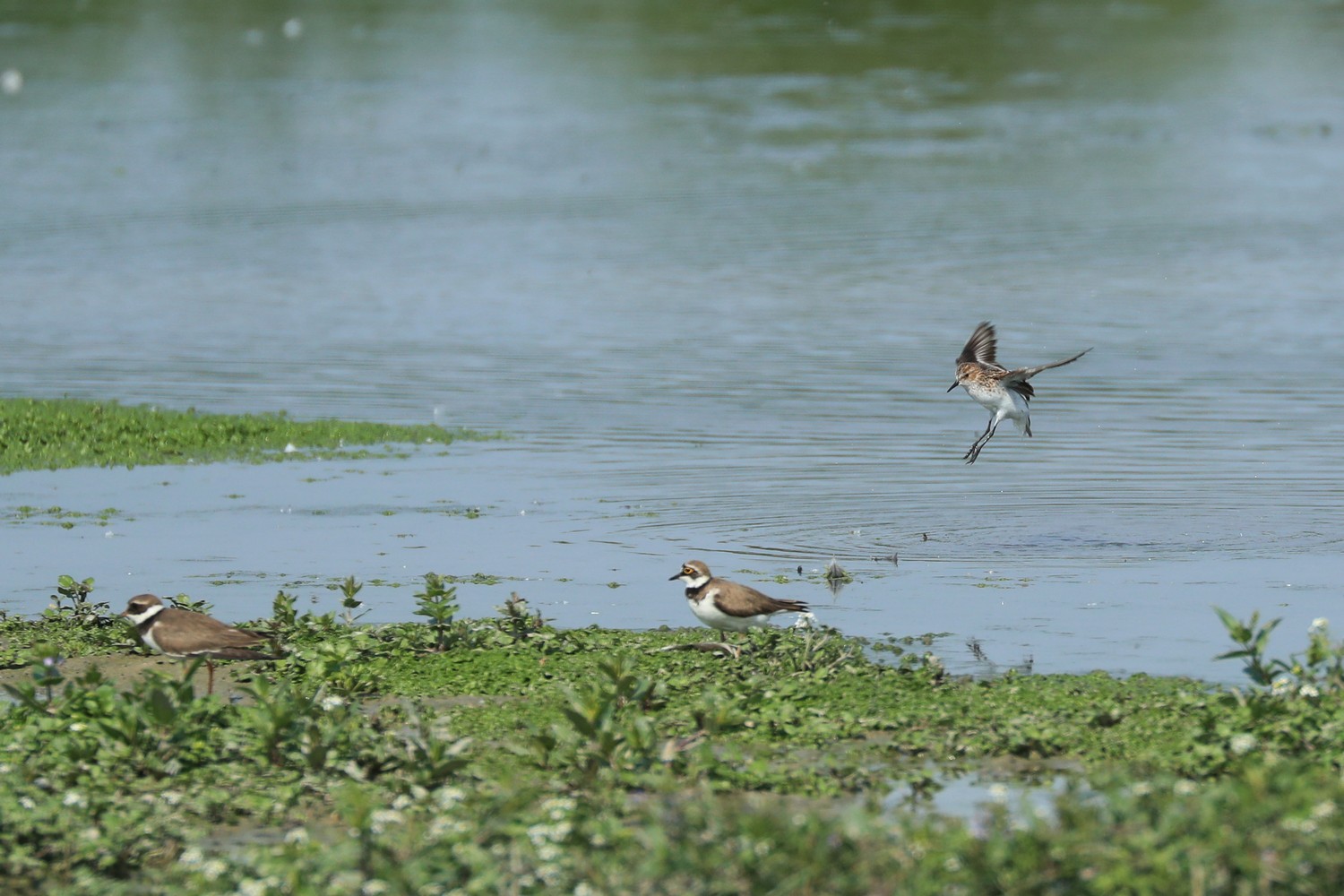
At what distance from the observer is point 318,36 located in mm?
64250

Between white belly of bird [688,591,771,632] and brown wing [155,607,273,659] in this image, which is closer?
brown wing [155,607,273,659]

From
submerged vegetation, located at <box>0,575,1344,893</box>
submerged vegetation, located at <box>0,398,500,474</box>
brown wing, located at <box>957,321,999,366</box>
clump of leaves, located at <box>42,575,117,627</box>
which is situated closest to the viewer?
submerged vegetation, located at <box>0,575,1344,893</box>

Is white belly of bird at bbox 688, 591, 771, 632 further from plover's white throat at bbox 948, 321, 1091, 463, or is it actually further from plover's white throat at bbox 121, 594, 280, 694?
plover's white throat at bbox 948, 321, 1091, 463

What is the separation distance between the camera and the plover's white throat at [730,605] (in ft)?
34.8

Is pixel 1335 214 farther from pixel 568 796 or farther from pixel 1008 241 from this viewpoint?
pixel 568 796

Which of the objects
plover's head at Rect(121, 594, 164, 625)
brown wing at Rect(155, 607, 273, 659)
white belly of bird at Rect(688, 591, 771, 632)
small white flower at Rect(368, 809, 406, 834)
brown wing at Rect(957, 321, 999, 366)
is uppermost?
brown wing at Rect(957, 321, 999, 366)

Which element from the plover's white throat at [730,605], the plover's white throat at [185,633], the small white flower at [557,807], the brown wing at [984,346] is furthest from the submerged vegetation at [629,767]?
the brown wing at [984,346]

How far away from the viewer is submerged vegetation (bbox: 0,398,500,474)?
690 inches

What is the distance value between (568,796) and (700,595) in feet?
8.78

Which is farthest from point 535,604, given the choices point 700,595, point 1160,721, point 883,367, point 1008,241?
point 1008,241

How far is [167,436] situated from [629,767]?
34.9 feet

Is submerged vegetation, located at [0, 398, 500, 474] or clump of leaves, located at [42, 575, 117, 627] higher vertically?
submerged vegetation, located at [0, 398, 500, 474]

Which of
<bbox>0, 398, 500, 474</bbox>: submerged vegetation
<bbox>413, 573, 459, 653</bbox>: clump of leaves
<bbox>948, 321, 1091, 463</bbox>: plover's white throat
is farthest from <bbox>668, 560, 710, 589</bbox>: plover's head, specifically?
<bbox>0, 398, 500, 474</bbox>: submerged vegetation

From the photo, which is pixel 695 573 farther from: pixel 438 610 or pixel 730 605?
pixel 438 610
